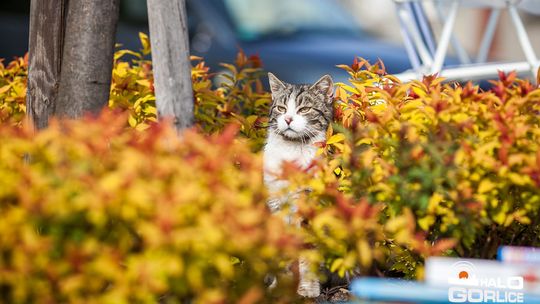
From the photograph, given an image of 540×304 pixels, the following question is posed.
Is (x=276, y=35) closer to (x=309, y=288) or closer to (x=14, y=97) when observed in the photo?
(x=14, y=97)

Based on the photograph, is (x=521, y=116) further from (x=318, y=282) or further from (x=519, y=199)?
(x=318, y=282)

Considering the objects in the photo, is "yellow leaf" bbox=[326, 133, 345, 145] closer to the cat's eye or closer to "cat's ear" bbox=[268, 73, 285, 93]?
the cat's eye

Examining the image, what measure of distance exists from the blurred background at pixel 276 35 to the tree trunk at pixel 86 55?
262 centimetres

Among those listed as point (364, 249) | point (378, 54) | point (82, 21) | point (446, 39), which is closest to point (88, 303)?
point (364, 249)

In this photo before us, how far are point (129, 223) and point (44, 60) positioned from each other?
1539 millimetres

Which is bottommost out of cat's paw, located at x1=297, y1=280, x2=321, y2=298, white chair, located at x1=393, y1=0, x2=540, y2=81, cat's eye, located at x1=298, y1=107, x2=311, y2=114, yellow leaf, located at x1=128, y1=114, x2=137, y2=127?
cat's paw, located at x1=297, y1=280, x2=321, y2=298

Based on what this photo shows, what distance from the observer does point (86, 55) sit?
4.15 metres

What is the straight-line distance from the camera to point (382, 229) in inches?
144

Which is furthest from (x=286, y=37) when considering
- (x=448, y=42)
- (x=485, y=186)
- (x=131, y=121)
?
(x=485, y=186)

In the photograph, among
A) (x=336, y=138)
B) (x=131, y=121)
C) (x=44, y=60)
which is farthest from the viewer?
(x=131, y=121)

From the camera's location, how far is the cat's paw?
14.4 feet

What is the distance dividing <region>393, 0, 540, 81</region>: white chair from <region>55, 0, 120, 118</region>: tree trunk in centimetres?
245

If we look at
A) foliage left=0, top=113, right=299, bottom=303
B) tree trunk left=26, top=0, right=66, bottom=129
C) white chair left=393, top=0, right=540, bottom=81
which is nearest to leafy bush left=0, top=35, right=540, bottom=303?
foliage left=0, top=113, right=299, bottom=303

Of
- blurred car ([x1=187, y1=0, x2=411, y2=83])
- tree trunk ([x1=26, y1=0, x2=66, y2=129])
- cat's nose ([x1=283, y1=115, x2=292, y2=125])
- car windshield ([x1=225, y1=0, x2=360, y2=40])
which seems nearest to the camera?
tree trunk ([x1=26, y1=0, x2=66, y2=129])
